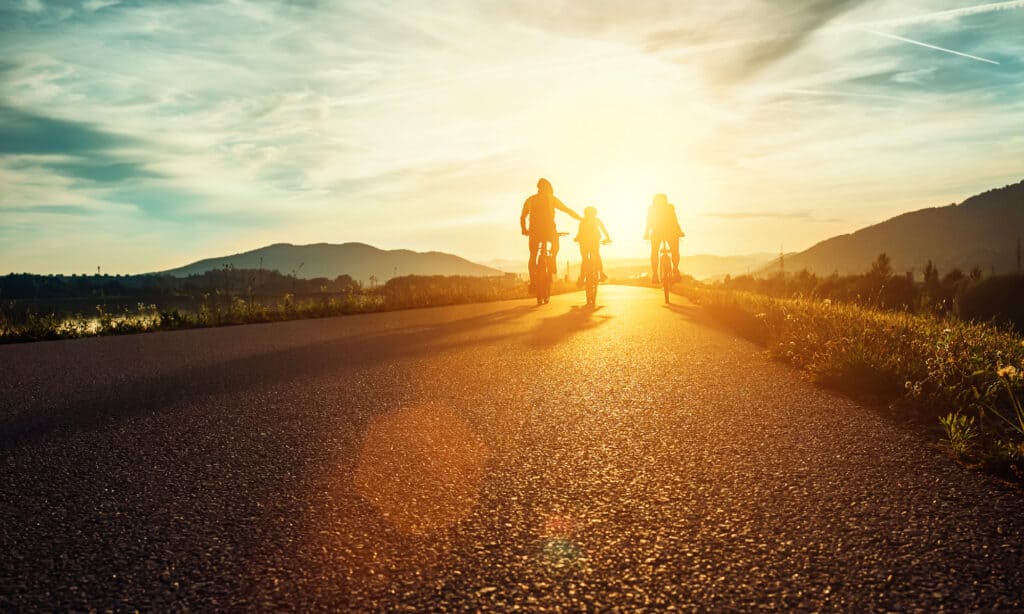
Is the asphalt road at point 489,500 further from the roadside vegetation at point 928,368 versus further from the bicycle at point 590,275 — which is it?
the bicycle at point 590,275

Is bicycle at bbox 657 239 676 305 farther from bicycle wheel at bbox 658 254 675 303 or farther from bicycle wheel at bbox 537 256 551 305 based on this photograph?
bicycle wheel at bbox 537 256 551 305

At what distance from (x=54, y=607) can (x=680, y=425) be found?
370cm

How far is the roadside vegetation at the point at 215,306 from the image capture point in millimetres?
12715

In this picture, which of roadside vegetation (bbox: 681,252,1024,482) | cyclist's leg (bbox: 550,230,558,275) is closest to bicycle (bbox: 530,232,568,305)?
cyclist's leg (bbox: 550,230,558,275)

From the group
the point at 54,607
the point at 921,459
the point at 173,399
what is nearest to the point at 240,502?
the point at 54,607

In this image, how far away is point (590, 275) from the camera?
715 inches

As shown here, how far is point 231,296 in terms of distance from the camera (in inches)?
625

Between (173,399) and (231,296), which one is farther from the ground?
(231,296)

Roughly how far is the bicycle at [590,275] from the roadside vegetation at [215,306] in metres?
3.81

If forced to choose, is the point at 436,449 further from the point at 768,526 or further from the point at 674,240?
the point at 674,240

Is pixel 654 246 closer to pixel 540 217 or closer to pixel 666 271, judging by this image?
pixel 666 271

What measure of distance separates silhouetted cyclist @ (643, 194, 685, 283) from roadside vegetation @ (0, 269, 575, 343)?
522cm

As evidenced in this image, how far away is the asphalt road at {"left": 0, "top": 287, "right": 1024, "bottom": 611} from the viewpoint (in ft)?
8.20

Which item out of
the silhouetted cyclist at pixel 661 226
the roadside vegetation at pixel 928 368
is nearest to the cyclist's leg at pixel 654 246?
the silhouetted cyclist at pixel 661 226
